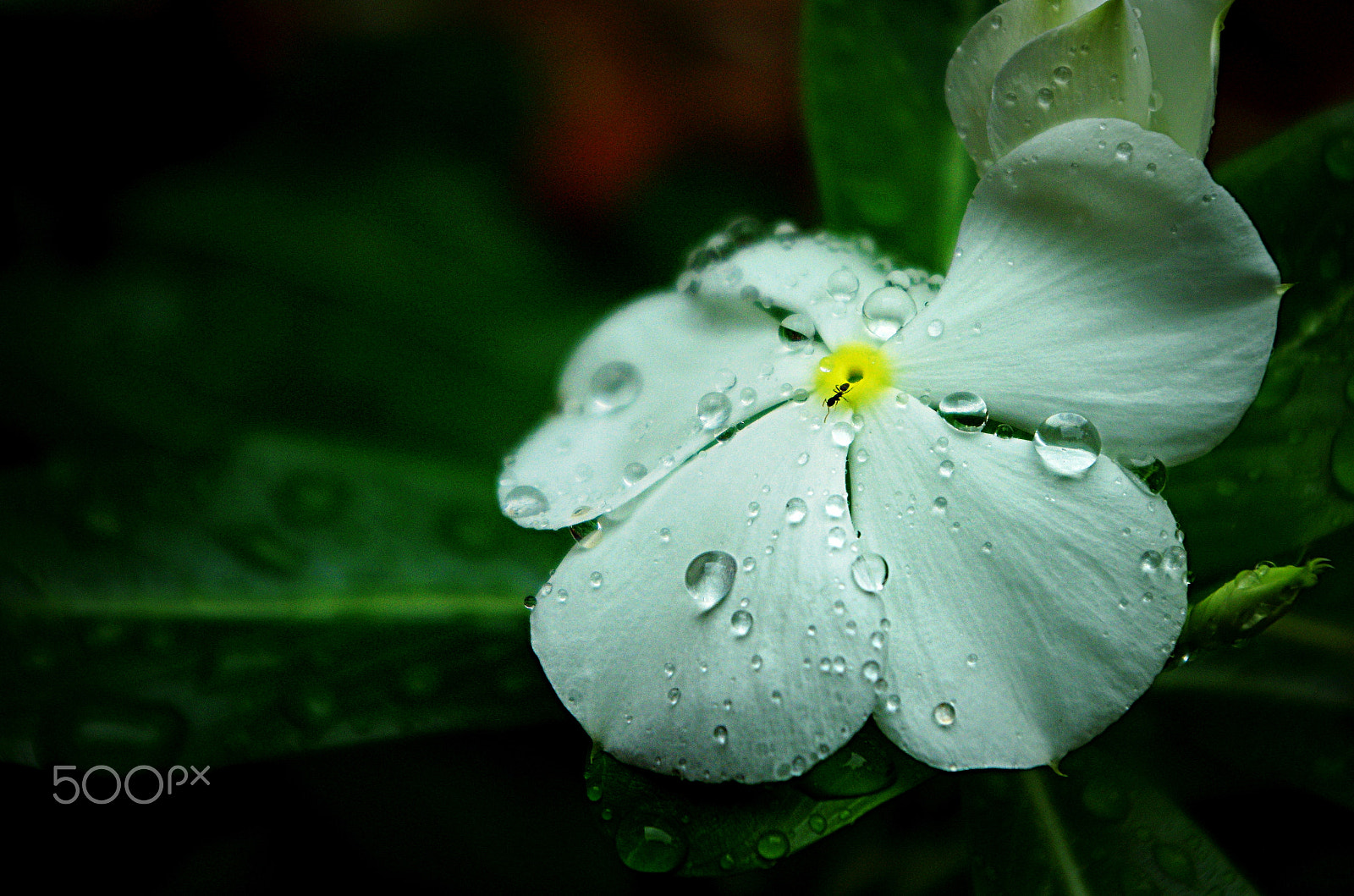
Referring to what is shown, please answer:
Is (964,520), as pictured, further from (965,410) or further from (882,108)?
(882,108)

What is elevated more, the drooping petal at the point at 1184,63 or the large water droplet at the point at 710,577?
the drooping petal at the point at 1184,63

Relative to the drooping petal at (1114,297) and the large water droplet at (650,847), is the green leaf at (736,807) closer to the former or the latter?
the large water droplet at (650,847)

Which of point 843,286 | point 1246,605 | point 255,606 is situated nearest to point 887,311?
point 843,286

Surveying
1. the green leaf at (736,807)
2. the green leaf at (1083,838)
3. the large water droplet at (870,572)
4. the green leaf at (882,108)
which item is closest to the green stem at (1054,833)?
the green leaf at (1083,838)

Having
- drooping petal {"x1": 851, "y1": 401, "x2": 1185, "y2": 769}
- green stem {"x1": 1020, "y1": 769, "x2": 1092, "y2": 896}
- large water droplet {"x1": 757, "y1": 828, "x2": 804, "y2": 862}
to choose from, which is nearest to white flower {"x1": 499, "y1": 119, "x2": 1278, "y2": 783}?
drooping petal {"x1": 851, "y1": 401, "x2": 1185, "y2": 769}

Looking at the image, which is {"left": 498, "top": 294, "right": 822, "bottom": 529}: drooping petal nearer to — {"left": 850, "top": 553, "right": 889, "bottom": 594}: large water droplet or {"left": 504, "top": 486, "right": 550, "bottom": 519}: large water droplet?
{"left": 504, "top": 486, "right": 550, "bottom": 519}: large water droplet

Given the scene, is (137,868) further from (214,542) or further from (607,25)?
(607,25)

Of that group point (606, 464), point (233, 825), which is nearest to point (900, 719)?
point (606, 464)

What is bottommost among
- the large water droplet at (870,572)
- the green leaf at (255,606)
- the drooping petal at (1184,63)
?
the green leaf at (255,606)
